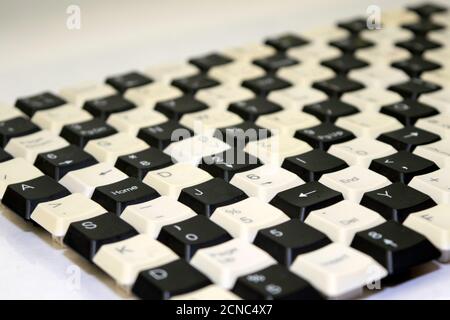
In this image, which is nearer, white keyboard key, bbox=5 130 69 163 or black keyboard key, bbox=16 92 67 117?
white keyboard key, bbox=5 130 69 163

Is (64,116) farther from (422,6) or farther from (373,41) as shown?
(422,6)

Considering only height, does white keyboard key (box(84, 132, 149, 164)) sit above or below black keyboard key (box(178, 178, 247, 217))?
above

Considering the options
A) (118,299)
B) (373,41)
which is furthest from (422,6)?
(118,299)

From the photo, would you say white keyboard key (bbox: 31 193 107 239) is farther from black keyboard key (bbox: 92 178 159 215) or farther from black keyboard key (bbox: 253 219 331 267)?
black keyboard key (bbox: 253 219 331 267)

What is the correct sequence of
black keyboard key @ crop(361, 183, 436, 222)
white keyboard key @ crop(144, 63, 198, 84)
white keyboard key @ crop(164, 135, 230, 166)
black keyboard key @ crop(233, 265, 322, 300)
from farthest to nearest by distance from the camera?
white keyboard key @ crop(144, 63, 198, 84) → white keyboard key @ crop(164, 135, 230, 166) → black keyboard key @ crop(361, 183, 436, 222) → black keyboard key @ crop(233, 265, 322, 300)

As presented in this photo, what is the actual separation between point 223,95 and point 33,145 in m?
0.20

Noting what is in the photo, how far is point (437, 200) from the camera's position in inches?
28.8

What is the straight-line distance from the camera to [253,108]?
35.9 inches

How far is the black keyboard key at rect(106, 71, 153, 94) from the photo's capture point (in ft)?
3.24

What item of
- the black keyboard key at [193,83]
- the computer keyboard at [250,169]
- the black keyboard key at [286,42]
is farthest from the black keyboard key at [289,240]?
the black keyboard key at [286,42]

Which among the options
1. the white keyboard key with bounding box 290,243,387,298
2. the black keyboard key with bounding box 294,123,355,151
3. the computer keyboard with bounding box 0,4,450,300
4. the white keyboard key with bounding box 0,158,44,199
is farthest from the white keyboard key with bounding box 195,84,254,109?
the white keyboard key with bounding box 290,243,387,298

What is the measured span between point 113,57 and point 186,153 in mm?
325

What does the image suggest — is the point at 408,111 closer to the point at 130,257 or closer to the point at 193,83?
the point at 193,83

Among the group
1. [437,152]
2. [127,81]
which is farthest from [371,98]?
[127,81]
